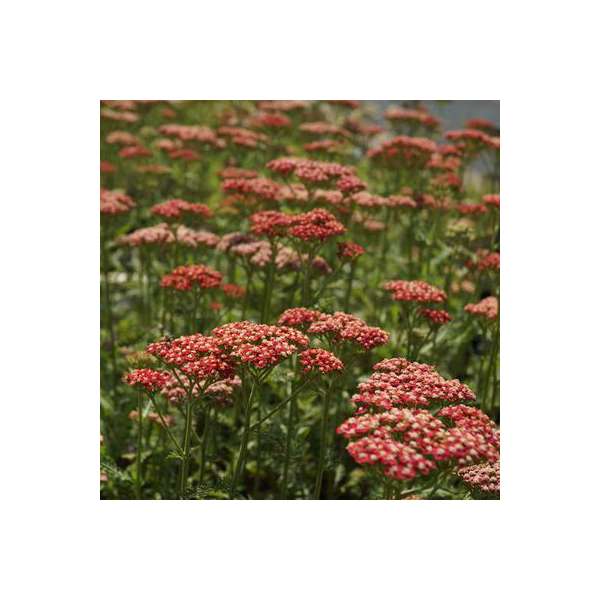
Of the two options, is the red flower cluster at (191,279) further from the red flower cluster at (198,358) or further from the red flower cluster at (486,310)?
the red flower cluster at (486,310)

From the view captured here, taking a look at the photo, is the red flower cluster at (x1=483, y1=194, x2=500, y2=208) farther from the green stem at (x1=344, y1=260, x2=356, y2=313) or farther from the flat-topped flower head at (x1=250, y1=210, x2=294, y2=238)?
the flat-topped flower head at (x1=250, y1=210, x2=294, y2=238)

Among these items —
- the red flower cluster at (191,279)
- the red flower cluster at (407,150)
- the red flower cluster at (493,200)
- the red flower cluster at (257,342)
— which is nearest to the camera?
the red flower cluster at (257,342)

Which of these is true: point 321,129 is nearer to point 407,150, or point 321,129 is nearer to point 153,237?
point 407,150

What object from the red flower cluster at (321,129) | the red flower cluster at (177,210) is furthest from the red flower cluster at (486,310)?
the red flower cluster at (321,129)

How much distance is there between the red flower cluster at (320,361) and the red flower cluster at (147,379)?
0.71 m

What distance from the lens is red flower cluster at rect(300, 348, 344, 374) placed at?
3.30 m

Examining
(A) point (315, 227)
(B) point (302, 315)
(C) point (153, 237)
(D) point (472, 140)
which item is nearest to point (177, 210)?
(C) point (153, 237)

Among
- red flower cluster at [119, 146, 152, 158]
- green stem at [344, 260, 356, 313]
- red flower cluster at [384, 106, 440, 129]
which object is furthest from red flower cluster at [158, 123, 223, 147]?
green stem at [344, 260, 356, 313]

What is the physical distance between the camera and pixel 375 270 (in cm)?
591

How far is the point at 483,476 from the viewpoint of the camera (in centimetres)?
354

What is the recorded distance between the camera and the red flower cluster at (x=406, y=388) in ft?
10.5

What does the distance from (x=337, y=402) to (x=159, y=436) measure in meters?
1.16

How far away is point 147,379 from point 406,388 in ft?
4.13
